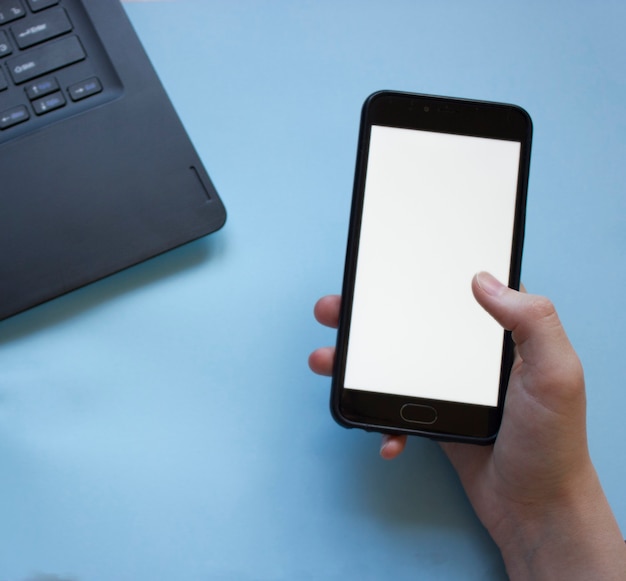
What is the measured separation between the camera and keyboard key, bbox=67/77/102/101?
484 mm

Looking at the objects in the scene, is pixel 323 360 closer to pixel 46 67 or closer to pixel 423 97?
pixel 423 97

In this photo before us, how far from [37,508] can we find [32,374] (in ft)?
0.32

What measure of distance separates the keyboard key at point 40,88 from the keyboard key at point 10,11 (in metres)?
0.05

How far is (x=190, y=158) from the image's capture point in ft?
1.60

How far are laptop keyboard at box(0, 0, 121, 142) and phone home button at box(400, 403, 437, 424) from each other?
0.32 m

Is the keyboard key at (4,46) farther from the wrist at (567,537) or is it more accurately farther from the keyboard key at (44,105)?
the wrist at (567,537)

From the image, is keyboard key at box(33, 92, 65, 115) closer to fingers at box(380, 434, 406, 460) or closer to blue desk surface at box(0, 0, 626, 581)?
blue desk surface at box(0, 0, 626, 581)

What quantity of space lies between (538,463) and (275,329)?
0.21 metres

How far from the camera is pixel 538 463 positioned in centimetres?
43

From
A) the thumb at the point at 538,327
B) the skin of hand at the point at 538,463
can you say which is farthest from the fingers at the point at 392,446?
the thumb at the point at 538,327

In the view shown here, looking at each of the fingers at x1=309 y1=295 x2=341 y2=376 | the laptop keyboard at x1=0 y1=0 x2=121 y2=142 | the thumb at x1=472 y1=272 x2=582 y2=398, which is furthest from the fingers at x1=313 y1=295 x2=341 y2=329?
the laptop keyboard at x1=0 y1=0 x2=121 y2=142

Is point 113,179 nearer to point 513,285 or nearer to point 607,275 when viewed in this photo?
point 513,285

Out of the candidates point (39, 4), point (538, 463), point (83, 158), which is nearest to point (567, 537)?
point (538, 463)

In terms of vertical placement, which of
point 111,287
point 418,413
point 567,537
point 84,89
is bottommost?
point 567,537
